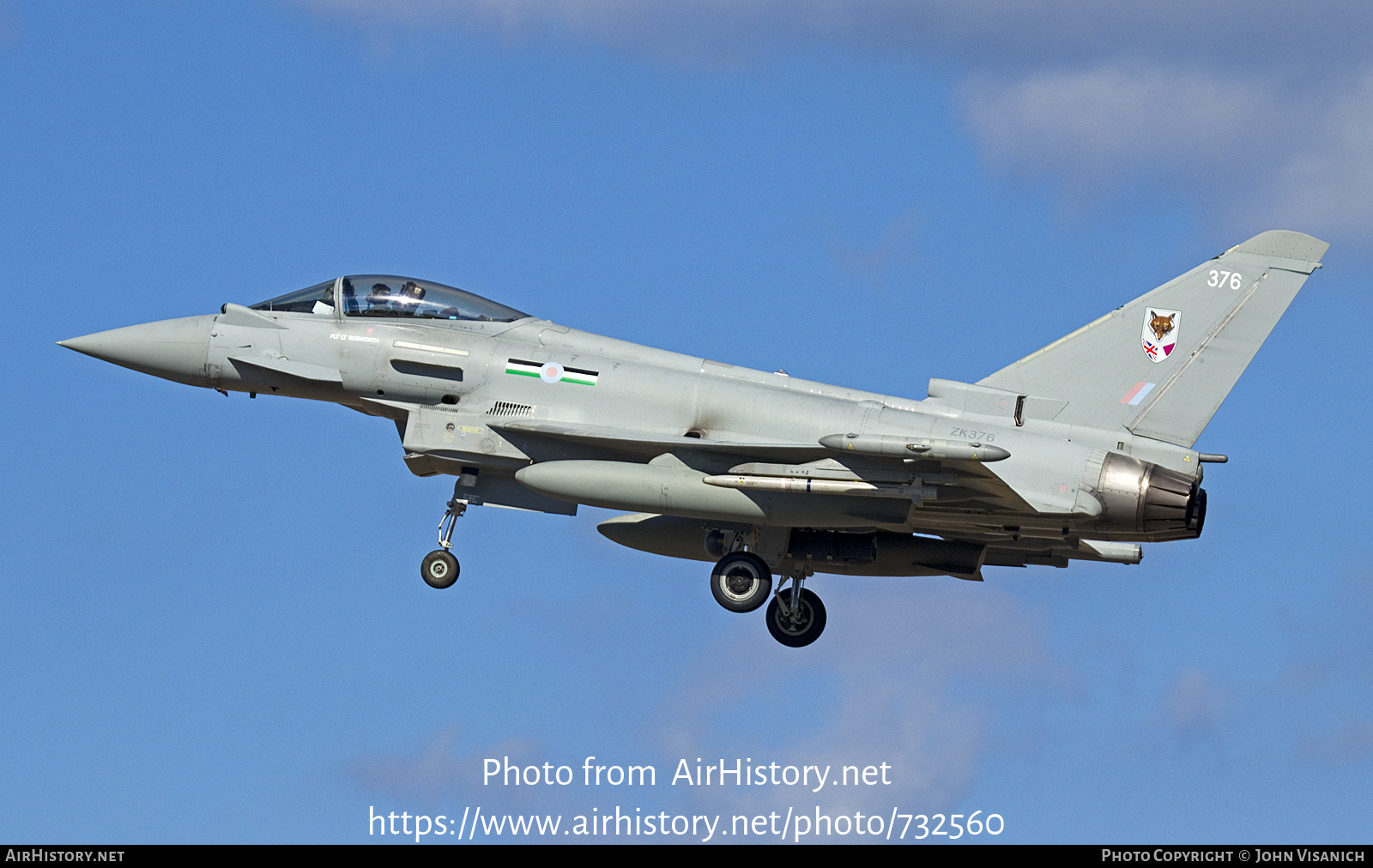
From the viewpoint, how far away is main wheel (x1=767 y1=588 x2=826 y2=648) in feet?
86.4

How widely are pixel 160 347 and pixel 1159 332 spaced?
43.4 ft

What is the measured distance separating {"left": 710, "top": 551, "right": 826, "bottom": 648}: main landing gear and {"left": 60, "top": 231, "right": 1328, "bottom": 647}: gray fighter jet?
39mm

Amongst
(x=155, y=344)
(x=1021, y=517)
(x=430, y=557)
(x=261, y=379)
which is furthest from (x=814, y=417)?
(x=155, y=344)

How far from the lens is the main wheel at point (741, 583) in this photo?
24.3 metres

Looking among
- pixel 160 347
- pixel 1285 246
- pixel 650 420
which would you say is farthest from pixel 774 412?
pixel 160 347

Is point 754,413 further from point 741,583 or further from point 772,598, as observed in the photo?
point 772,598

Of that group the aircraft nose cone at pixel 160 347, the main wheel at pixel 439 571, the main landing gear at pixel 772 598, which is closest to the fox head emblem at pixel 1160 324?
the main landing gear at pixel 772 598

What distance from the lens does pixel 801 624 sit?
26.3m

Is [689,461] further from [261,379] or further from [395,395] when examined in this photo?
[261,379]

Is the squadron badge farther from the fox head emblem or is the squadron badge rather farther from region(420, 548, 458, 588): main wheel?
region(420, 548, 458, 588): main wheel

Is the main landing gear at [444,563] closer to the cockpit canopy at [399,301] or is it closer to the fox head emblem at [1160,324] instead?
the cockpit canopy at [399,301]

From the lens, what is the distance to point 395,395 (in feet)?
80.1

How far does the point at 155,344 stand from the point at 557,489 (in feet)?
20.1

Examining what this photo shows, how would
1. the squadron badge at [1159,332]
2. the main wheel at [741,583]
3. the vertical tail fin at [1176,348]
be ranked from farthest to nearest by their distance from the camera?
1. the main wheel at [741,583]
2. the squadron badge at [1159,332]
3. the vertical tail fin at [1176,348]
